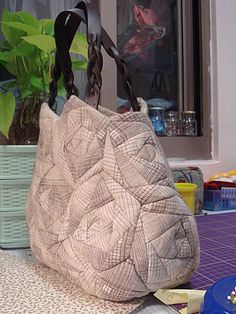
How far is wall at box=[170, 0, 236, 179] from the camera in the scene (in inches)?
46.5

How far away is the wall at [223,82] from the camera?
118cm

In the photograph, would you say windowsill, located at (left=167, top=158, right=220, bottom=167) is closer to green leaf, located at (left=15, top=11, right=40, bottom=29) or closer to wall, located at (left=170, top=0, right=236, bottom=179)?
wall, located at (left=170, top=0, right=236, bottom=179)

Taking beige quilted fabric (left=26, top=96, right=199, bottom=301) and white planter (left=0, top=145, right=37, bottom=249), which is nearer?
beige quilted fabric (left=26, top=96, right=199, bottom=301)

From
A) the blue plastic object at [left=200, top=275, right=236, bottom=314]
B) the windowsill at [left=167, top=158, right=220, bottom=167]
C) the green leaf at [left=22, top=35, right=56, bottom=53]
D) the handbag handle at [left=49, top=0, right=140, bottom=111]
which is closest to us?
the blue plastic object at [left=200, top=275, right=236, bottom=314]

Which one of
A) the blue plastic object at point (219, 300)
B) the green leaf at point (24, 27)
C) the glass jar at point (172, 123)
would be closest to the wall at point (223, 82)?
the glass jar at point (172, 123)

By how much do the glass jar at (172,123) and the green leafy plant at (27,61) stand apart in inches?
20.5

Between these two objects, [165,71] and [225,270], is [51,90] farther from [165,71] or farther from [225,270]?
[165,71]

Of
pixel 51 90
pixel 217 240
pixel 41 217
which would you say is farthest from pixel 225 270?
pixel 51 90

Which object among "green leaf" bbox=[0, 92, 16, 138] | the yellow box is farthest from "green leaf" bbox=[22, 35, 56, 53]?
the yellow box

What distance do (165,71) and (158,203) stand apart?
930mm

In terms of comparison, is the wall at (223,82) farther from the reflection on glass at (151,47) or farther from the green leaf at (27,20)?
the green leaf at (27,20)

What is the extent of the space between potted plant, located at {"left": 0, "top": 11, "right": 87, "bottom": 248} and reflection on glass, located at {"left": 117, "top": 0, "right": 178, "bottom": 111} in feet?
1.59

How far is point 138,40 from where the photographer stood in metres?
1.17

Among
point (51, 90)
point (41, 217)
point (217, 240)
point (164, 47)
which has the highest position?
point (164, 47)
